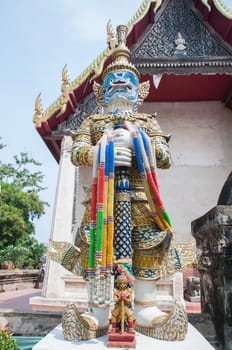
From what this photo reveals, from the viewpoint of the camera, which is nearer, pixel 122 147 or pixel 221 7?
pixel 122 147

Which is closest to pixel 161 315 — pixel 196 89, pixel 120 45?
pixel 120 45

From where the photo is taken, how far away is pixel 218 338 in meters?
1.97

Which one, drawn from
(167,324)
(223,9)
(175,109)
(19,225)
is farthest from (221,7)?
(19,225)

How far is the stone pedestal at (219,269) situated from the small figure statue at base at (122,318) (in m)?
0.73

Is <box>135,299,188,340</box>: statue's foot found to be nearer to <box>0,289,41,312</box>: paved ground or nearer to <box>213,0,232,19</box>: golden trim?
<box>0,289,41,312</box>: paved ground

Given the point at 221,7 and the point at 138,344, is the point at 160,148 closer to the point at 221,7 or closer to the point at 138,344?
the point at 138,344

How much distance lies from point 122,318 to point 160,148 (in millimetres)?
1060

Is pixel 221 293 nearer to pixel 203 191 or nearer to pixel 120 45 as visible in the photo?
pixel 120 45

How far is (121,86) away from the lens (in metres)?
2.09

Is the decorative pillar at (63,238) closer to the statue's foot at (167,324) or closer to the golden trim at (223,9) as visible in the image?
the statue's foot at (167,324)

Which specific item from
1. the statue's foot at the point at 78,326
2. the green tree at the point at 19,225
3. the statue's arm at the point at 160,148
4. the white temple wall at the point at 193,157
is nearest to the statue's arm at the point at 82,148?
the statue's arm at the point at 160,148

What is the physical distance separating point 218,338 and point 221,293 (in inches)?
12.9

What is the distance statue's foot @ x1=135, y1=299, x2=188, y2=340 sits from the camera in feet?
5.21

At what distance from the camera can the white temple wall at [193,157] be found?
583 centimetres
